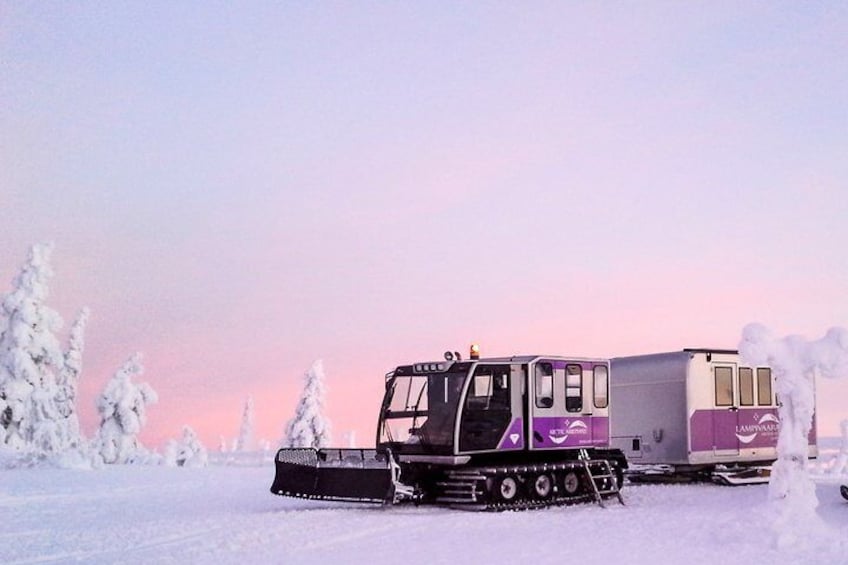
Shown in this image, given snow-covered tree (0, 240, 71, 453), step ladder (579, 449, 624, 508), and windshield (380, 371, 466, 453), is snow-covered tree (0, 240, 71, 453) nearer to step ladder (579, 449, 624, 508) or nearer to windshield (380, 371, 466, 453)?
windshield (380, 371, 466, 453)

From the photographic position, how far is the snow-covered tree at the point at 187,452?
4970 cm

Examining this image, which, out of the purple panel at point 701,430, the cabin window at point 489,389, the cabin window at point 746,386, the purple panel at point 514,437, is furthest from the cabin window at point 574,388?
the cabin window at point 746,386

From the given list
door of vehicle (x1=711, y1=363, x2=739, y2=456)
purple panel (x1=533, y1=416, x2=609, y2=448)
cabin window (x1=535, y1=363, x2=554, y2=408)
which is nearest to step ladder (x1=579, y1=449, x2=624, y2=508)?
purple panel (x1=533, y1=416, x2=609, y2=448)

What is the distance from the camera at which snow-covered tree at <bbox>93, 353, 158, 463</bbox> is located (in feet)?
155

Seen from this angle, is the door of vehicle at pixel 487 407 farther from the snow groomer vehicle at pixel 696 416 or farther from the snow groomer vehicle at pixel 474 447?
the snow groomer vehicle at pixel 696 416

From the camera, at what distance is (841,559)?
13.6 m

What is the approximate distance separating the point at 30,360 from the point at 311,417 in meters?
14.1

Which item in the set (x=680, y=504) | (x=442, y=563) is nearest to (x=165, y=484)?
(x=680, y=504)

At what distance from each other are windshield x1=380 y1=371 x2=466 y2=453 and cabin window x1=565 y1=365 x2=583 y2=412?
9.19 ft

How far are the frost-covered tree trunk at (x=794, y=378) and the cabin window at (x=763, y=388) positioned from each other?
1095 cm

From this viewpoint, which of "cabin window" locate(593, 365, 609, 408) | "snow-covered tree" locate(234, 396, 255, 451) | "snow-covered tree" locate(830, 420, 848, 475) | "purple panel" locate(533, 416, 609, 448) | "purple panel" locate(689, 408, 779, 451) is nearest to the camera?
"purple panel" locate(533, 416, 609, 448)

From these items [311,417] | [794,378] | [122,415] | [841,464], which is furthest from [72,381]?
[794,378]

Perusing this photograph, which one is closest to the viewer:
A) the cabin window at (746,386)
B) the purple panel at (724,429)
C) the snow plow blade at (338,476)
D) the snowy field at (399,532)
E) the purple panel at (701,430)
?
the snowy field at (399,532)

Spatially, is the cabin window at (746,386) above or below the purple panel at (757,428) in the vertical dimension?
above
